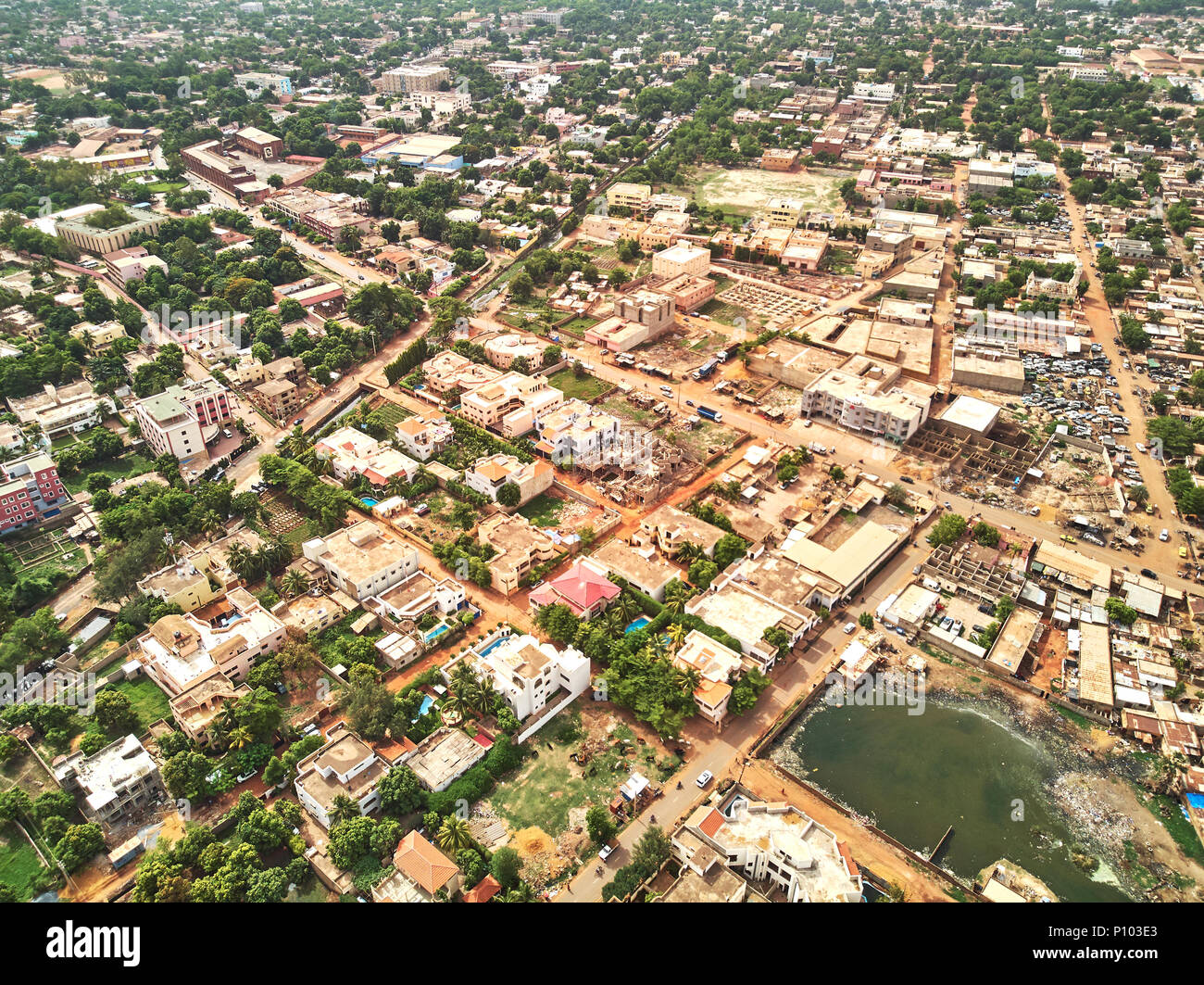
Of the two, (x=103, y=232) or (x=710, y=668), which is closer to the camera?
(x=710, y=668)

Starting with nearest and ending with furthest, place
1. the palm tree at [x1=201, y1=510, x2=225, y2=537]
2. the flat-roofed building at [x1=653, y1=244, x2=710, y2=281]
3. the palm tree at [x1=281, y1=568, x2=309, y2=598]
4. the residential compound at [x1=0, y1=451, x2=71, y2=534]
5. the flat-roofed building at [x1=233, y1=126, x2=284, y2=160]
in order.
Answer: the palm tree at [x1=281, y1=568, x2=309, y2=598], the palm tree at [x1=201, y1=510, x2=225, y2=537], the residential compound at [x1=0, y1=451, x2=71, y2=534], the flat-roofed building at [x1=653, y1=244, x2=710, y2=281], the flat-roofed building at [x1=233, y1=126, x2=284, y2=160]

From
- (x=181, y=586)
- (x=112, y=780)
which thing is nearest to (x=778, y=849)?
(x=112, y=780)

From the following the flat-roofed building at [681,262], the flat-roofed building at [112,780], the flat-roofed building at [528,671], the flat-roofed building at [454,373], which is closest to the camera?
the flat-roofed building at [112,780]

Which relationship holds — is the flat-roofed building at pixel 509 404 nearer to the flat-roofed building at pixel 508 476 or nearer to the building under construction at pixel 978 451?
the flat-roofed building at pixel 508 476

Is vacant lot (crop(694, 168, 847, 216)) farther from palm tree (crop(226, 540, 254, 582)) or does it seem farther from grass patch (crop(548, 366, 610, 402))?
palm tree (crop(226, 540, 254, 582))

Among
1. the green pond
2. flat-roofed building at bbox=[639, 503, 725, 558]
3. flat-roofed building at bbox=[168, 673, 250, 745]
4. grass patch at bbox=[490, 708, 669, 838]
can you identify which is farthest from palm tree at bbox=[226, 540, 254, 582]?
the green pond

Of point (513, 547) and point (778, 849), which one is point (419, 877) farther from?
point (513, 547)

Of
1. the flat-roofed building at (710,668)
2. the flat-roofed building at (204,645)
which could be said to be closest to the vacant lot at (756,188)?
the flat-roofed building at (710,668)
